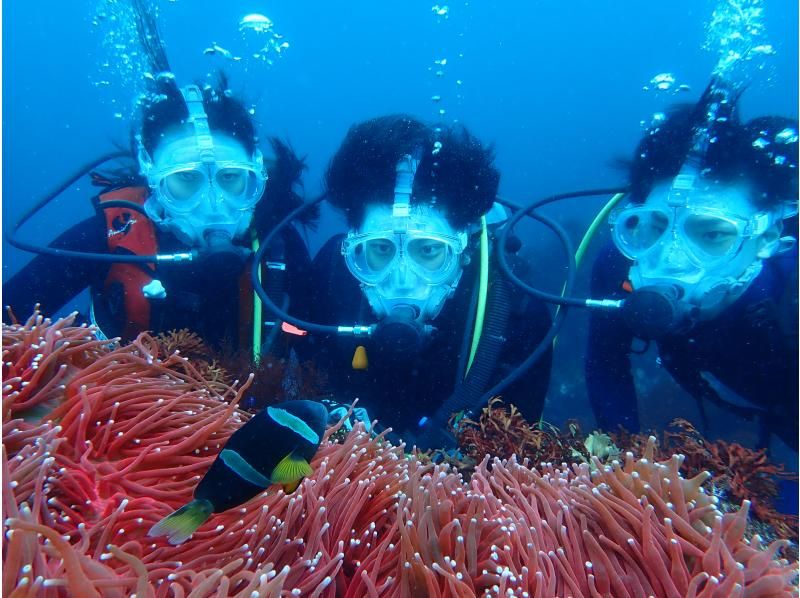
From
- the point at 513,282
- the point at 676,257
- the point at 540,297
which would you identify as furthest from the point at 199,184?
the point at 676,257

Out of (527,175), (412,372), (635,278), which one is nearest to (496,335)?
(412,372)

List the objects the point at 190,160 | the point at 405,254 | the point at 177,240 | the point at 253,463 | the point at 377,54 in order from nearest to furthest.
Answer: the point at 253,463 < the point at 405,254 < the point at 190,160 < the point at 177,240 < the point at 377,54

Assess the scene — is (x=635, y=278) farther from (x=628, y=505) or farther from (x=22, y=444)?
(x=22, y=444)

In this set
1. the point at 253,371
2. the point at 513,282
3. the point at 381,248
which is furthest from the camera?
the point at 513,282

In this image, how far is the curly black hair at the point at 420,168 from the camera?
4660 mm

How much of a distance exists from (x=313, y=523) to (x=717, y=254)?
13.3 feet

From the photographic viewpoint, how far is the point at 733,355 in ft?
15.6

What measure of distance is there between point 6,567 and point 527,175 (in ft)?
143

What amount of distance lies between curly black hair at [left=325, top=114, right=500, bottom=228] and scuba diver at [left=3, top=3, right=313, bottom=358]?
106 centimetres

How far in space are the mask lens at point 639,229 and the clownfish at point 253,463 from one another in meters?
3.88

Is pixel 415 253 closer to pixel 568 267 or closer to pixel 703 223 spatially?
pixel 568 267

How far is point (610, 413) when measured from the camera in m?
5.08

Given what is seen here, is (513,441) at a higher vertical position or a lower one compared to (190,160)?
lower

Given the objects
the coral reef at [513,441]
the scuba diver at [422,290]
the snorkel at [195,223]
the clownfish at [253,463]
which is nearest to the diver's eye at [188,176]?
the snorkel at [195,223]
